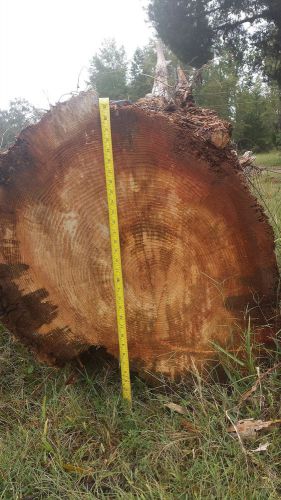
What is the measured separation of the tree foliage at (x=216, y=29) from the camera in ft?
38.9

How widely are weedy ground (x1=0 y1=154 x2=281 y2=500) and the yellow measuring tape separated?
139 mm

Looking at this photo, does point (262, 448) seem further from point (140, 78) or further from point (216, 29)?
point (216, 29)

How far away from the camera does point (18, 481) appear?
4.90ft

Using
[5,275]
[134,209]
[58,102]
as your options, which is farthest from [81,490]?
[58,102]

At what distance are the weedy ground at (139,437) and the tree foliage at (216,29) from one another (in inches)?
478

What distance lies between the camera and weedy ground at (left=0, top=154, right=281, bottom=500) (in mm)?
1409

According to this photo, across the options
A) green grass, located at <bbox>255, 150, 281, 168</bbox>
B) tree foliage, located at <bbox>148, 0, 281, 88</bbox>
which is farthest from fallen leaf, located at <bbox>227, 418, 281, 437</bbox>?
tree foliage, located at <bbox>148, 0, 281, 88</bbox>

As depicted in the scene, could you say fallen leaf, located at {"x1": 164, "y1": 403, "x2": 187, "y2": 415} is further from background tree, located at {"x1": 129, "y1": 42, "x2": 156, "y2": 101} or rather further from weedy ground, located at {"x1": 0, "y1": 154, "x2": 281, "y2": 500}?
background tree, located at {"x1": 129, "y1": 42, "x2": 156, "y2": 101}

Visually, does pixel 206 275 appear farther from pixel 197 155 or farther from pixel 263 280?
pixel 197 155

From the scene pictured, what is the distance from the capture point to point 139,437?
1.63 metres

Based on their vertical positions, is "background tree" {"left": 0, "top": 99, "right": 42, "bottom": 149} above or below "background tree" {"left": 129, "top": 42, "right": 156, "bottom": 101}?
below

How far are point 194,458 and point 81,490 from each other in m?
0.41

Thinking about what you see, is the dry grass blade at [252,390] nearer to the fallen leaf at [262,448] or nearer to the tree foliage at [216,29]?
the fallen leaf at [262,448]

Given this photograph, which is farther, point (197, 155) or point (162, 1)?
point (162, 1)
